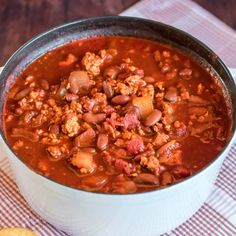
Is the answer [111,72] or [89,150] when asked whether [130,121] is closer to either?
[89,150]

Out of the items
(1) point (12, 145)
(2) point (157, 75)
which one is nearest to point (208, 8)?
(2) point (157, 75)

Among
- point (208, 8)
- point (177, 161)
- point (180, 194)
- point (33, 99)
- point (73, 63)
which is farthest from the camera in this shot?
point (208, 8)

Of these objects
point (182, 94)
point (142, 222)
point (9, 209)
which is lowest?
point (9, 209)

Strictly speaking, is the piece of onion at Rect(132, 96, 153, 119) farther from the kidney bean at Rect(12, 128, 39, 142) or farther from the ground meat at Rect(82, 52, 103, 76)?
the kidney bean at Rect(12, 128, 39, 142)

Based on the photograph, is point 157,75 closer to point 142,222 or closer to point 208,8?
point 142,222

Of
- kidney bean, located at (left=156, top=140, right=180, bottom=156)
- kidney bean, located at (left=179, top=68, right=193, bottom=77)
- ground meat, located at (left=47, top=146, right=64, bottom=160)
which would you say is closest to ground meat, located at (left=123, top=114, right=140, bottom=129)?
kidney bean, located at (left=156, top=140, right=180, bottom=156)

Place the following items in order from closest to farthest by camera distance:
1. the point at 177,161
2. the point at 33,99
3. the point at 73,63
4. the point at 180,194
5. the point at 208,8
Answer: the point at 180,194 < the point at 177,161 < the point at 33,99 < the point at 73,63 < the point at 208,8

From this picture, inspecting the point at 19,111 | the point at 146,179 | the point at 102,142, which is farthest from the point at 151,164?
the point at 19,111

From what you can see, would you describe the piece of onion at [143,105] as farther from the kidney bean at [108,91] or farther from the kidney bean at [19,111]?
the kidney bean at [19,111]
